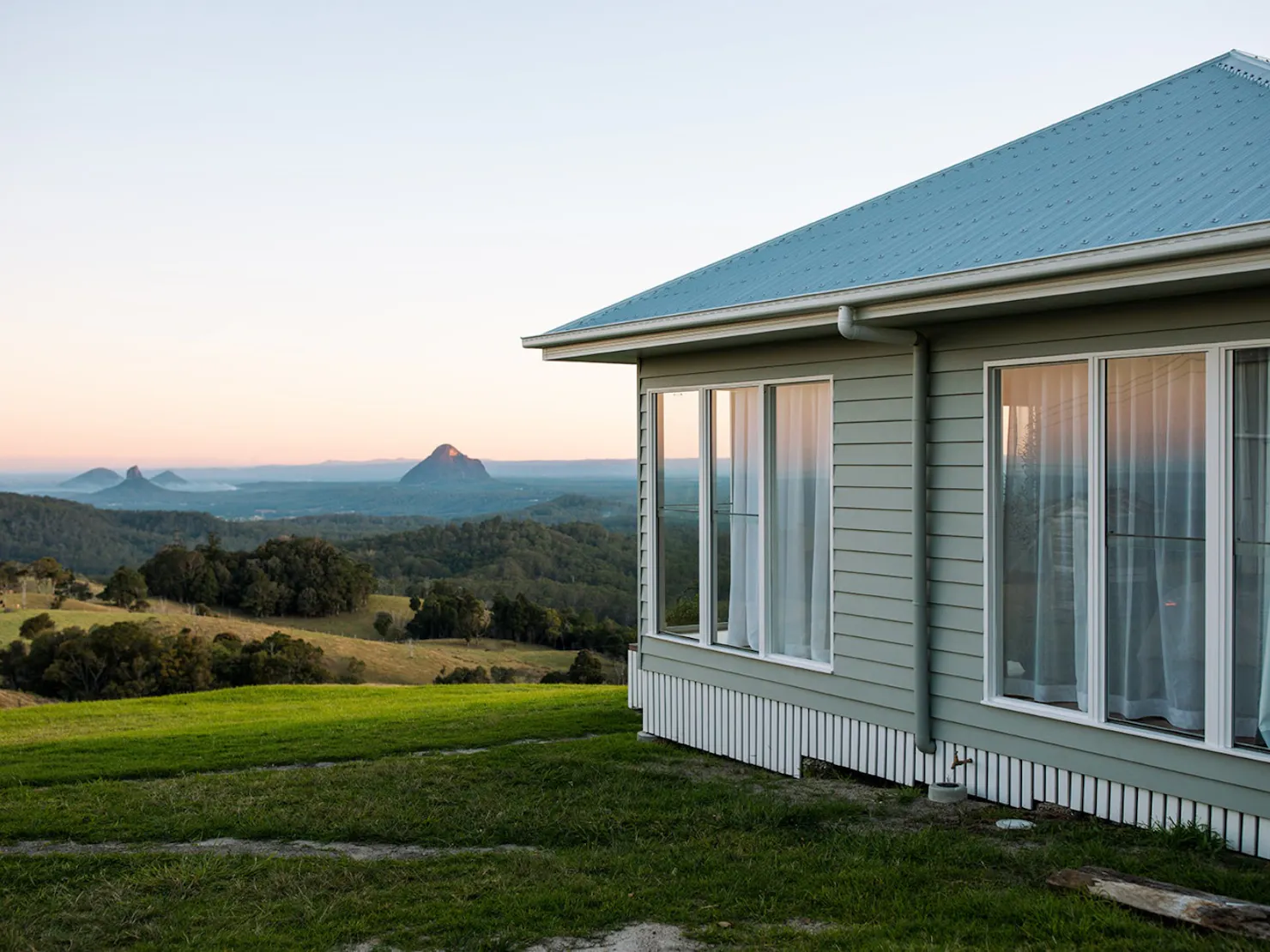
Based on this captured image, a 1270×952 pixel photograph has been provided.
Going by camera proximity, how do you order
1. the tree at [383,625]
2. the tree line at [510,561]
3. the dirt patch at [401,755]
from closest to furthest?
the dirt patch at [401,755]
the tree line at [510,561]
the tree at [383,625]

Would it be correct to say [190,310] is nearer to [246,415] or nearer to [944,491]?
[246,415]

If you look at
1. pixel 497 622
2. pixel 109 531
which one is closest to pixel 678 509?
pixel 497 622

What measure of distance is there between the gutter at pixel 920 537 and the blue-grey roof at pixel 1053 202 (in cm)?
48

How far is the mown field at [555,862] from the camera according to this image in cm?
464

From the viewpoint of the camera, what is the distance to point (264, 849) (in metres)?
6.23

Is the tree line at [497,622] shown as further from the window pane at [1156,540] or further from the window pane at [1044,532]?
the window pane at [1156,540]

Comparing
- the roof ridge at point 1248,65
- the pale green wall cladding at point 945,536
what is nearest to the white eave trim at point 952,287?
the pale green wall cladding at point 945,536

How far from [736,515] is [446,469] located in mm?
98148

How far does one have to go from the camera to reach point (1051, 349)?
612cm

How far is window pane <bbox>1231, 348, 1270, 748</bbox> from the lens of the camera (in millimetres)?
5254

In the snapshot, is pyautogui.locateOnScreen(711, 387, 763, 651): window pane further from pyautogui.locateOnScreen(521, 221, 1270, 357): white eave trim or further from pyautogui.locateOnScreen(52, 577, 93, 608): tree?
pyautogui.locateOnScreen(52, 577, 93, 608): tree

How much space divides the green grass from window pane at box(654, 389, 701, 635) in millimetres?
1918

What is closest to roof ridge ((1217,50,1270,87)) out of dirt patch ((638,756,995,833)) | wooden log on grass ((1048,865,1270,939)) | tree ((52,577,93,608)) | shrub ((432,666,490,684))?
dirt patch ((638,756,995,833))

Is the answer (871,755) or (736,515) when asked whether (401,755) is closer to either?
(736,515)
